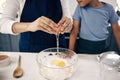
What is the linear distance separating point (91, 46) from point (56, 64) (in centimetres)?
62

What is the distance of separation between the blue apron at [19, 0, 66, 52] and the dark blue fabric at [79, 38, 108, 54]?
0.25m

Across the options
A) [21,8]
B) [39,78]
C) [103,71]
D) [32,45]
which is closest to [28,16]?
[21,8]

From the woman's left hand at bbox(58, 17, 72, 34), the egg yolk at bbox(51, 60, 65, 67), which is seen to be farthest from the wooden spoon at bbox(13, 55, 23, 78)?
the woman's left hand at bbox(58, 17, 72, 34)

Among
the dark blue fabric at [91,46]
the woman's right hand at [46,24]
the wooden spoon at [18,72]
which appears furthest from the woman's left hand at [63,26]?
the dark blue fabric at [91,46]

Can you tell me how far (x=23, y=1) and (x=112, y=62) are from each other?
690 millimetres

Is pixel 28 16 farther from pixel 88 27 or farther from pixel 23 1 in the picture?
pixel 88 27

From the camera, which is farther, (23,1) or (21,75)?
(23,1)

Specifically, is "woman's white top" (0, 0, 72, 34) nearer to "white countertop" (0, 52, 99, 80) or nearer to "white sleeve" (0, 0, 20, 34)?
"white sleeve" (0, 0, 20, 34)

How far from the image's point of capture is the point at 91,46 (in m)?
1.50


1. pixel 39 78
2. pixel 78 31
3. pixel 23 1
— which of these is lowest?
pixel 39 78

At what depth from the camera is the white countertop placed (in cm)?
95

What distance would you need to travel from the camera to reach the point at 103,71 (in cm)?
94

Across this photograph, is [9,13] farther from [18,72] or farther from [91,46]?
[91,46]

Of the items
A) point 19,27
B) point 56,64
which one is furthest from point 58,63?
point 19,27
